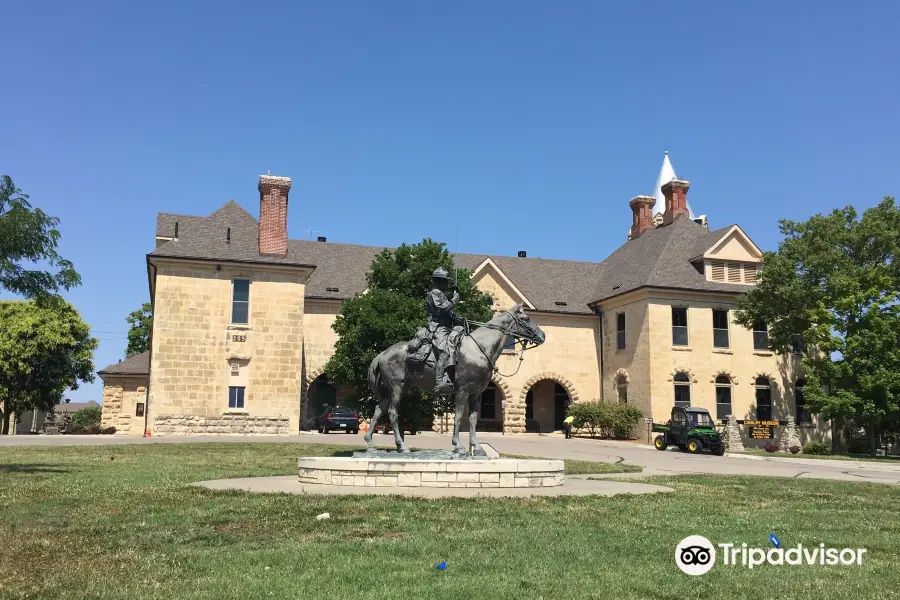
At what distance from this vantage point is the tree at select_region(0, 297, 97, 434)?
42062 millimetres

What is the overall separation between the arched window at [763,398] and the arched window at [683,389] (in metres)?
4.22

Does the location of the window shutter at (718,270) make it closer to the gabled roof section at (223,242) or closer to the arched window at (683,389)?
the arched window at (683,389)

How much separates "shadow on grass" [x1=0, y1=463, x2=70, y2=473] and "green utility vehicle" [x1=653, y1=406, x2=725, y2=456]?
75.6ft

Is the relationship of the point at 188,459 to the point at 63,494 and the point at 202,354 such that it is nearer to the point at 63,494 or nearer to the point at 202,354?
the point at 63,494

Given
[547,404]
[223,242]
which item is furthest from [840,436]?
[223,242]

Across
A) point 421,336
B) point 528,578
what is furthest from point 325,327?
point 528,578

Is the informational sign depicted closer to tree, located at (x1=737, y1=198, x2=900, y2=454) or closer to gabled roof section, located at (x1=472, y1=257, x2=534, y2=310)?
tree, located at (x1=737, y1=198, x2=900, y2=454)

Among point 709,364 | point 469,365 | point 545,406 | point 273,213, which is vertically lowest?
point 545,406

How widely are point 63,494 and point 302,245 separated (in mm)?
35571

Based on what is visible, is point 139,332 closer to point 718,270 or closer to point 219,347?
A: point 219,347

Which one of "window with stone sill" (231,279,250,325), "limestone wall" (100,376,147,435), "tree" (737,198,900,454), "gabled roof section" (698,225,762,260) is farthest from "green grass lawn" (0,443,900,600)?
"limestone wall" (100,376,147,435)

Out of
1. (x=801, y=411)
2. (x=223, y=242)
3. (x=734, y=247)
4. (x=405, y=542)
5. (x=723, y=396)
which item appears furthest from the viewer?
(x=734, y=247)

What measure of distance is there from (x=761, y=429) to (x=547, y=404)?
14431 millimetres

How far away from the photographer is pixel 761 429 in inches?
1379
